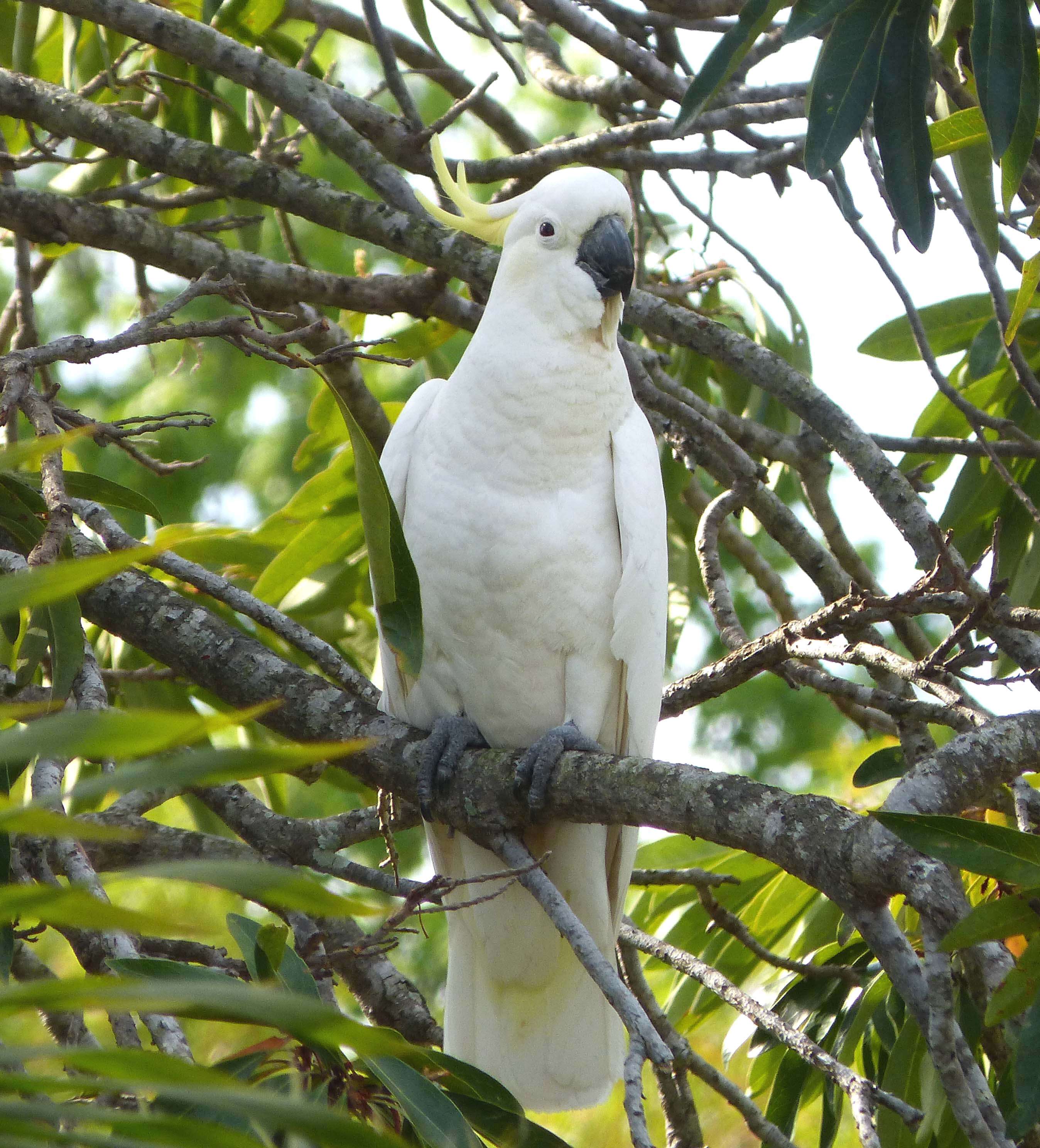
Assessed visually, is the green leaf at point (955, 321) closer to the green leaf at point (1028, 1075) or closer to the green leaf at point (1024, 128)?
the green leaf at point (1024, 128)

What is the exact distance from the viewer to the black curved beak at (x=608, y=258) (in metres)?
2.17

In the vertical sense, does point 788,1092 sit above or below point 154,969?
below

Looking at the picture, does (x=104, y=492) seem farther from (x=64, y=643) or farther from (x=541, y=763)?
(x=541, y=763)

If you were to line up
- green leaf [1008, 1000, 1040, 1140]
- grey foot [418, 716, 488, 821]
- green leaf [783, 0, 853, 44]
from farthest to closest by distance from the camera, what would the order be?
grey foot [418, 716, 488, 821] < green leaf [783, 0, 853, 44] < green leaf [1008, 1000, 1040, 1140]

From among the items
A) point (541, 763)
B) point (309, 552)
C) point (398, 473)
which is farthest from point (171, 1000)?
point (309, 552)

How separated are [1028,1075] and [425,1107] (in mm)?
558

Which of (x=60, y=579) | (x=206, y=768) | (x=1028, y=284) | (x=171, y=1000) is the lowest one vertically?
(x=171, y=1000)

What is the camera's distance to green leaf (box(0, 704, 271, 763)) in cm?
64

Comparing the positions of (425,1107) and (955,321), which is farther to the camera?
(955,321)

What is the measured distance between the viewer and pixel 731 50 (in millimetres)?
1512

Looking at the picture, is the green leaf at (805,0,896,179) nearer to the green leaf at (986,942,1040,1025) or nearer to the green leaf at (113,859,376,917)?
the green leaf at (986,942,1040,1025)

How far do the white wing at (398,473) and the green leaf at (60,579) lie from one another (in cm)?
147

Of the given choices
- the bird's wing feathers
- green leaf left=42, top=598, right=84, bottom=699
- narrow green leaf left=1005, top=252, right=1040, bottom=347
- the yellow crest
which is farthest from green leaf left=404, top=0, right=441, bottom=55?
green leaf left=42, top=598, right=84, bottom=699

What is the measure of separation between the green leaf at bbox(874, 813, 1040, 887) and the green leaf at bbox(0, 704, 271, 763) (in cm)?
64
